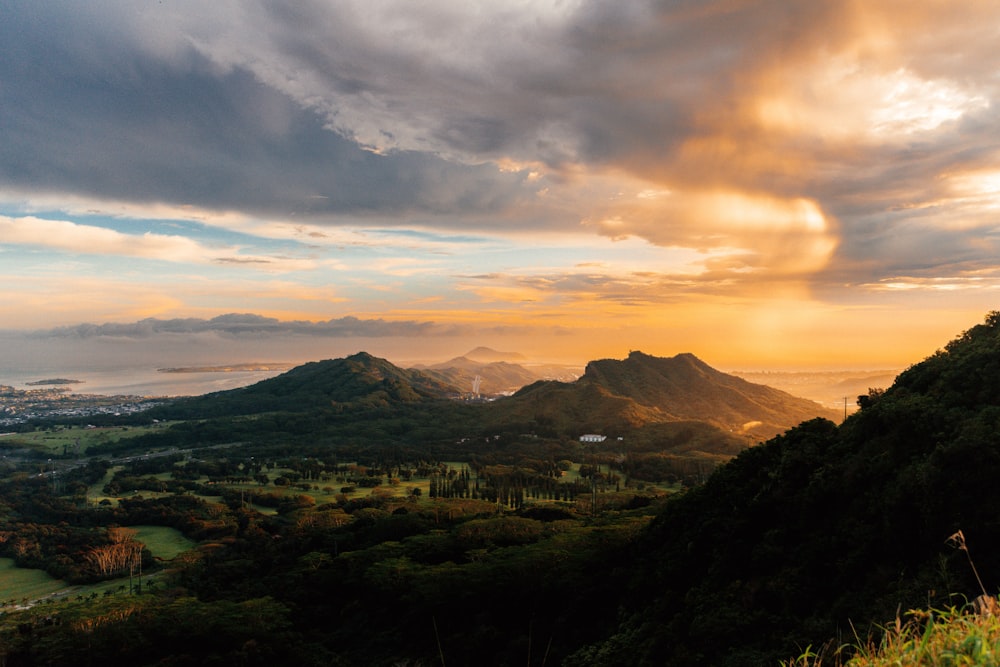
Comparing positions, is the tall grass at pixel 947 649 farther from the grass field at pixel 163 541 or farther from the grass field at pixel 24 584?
the grass field at pixel 163 541

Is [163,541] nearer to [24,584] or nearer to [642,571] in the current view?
[24,584]

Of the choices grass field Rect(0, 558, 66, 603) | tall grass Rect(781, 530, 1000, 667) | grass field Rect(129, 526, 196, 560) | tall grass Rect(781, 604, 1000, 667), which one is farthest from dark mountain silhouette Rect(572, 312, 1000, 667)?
grass field Rect(129, 526, 196, 560)

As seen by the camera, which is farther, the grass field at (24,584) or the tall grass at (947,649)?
the grass field at (24,584)

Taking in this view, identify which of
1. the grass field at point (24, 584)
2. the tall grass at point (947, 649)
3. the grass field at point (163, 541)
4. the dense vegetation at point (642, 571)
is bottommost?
the grass field at point (163, 541)

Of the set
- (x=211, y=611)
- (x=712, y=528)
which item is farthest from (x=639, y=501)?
(x=211, y=611)

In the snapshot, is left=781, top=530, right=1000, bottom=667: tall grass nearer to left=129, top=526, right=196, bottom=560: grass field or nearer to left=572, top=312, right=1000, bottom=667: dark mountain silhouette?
left=572, top=312, right=1000, bottom=667: dark mountain silhouette

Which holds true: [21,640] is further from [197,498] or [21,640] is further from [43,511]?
[43,511]

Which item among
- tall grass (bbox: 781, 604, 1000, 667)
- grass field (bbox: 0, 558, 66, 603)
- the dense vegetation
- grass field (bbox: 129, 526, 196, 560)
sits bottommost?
grass field (bbox: 129, 526, 196, 560)

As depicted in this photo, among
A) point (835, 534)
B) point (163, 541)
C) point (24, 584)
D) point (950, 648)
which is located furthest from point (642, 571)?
point (163, 541)

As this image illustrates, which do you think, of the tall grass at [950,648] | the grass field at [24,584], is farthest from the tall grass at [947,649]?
the grass field at [24,584]

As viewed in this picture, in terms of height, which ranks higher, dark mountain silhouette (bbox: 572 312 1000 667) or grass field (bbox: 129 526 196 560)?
dark mountain silhouette (bbox: 572 312 1000 667)

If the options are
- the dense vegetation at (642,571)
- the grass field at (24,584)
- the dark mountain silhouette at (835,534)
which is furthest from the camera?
the grass field at (24,584)

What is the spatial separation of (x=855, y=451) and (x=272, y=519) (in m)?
102

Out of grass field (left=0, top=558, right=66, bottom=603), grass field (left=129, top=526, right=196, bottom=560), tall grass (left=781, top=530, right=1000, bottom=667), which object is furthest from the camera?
grass field (left=129, top=526, right=196, bottom=560)
